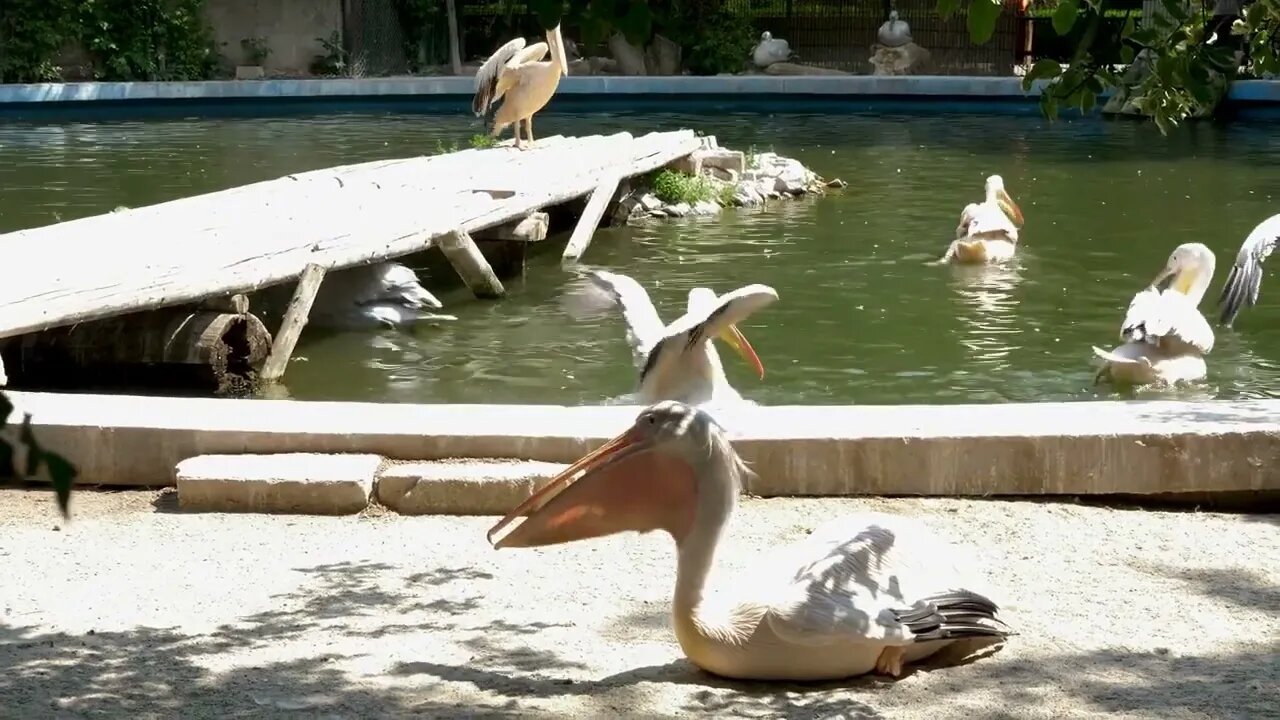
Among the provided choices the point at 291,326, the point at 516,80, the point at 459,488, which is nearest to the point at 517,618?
the point at 459,488

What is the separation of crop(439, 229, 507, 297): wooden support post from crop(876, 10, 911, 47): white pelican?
53.5ft

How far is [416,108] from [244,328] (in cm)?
1534

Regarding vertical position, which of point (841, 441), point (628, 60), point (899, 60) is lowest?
point (841, 441)

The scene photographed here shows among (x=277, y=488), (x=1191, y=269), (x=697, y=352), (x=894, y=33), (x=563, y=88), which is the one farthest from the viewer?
(x=894, y=33)

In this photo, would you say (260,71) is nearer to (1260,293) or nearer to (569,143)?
(569,143)

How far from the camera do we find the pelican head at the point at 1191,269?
7641 millimetres

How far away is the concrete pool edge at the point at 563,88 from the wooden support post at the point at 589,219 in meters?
11.2

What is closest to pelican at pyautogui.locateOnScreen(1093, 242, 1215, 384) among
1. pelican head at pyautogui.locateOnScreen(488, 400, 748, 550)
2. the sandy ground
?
the sandy ground

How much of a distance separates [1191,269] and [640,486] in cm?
506

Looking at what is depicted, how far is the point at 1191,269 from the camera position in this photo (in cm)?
770

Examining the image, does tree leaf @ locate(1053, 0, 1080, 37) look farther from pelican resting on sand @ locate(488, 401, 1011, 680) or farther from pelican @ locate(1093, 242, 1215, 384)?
pelican @ locate(1093, 242, 1215, 384)

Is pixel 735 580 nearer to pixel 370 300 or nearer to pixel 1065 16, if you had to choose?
pixel 1065 16

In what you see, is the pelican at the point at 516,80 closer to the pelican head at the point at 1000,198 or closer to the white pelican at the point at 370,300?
the white pelican at the point at 370,300

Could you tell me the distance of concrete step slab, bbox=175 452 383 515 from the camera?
15.9ft
